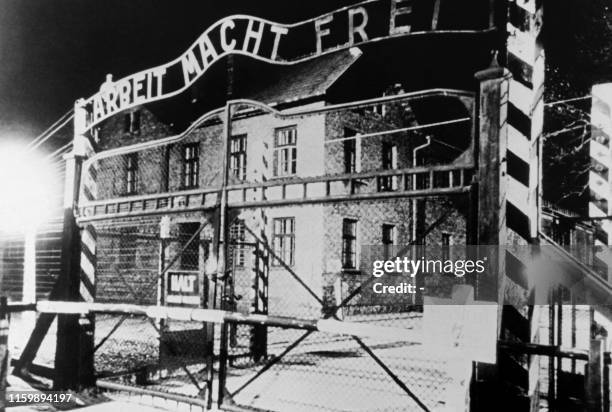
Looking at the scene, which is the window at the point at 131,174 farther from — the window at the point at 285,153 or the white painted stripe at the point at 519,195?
the white painted stripe at the point at 519,195

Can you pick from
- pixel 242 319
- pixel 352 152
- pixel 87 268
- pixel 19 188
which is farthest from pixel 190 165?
pixel 242 319

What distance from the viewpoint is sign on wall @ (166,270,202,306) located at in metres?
7.22

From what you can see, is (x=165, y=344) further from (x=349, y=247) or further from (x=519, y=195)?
(x=349, y=247)

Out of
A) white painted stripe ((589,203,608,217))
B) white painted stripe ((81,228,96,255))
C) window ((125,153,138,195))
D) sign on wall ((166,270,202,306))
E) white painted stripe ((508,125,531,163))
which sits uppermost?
window ((125,153,138,195))

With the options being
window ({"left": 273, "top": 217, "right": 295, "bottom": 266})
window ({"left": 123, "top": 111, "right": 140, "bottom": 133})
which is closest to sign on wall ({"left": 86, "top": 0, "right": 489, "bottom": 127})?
window ({"left": 273, "top": 217, "right": 295, "bottom": 266})

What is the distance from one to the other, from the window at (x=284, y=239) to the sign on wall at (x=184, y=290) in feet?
29.0

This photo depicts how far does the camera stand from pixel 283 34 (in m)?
4.70

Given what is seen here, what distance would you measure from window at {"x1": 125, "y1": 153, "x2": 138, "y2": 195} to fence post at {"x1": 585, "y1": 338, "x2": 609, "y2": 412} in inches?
797

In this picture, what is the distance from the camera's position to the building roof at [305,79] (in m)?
16.0

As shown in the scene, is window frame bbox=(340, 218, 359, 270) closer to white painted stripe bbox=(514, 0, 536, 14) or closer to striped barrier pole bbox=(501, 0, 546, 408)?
striped barrier pole bbox=(501, 0, 546, 408)

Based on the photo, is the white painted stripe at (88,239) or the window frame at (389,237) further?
the window frame at (389,237)

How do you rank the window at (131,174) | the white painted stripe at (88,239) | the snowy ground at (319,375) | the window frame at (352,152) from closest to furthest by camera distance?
the snowy ground at (319,375) < the white painted stripe at (88,239) < the window frame at (352,152) < the window at (131,174)

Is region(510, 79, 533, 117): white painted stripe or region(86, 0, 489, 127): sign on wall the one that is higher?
region(86, 0, 489, 127): sign on wall

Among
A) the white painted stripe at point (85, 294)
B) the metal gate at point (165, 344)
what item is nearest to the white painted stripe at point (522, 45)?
the metal gate at point (165, 344)
